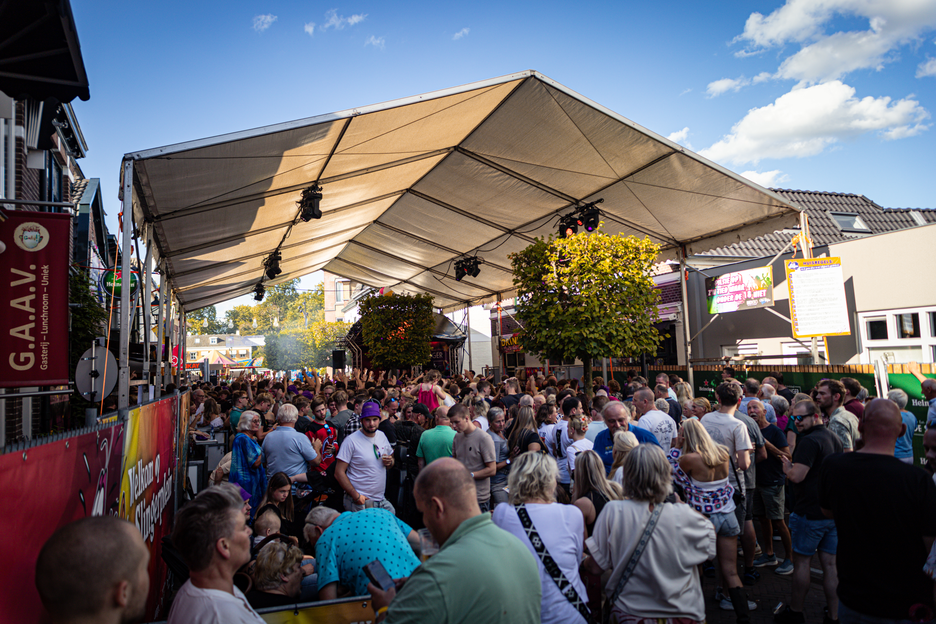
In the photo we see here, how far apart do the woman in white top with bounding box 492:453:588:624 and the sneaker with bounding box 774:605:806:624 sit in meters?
2.58

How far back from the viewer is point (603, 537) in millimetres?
2752

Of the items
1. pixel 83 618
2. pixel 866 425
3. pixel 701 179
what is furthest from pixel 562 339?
pixel 83 618

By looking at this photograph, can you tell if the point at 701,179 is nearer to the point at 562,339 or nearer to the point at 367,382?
the point at 562,339

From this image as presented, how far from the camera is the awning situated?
109 inches

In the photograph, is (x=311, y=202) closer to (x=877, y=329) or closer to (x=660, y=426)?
(x=660, y=426)

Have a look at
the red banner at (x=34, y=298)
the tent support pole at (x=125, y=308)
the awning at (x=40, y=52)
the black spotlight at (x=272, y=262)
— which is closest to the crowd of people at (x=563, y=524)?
the tent support pole at (x=125, y=308)

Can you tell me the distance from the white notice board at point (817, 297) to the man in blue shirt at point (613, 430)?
25.2 feet

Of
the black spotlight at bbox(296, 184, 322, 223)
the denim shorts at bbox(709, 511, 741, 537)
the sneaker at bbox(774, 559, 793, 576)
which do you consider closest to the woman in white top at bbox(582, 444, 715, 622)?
the denim shorts at bbox(709, 511, 741, 537)

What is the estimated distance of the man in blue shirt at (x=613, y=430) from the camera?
14.8 feet

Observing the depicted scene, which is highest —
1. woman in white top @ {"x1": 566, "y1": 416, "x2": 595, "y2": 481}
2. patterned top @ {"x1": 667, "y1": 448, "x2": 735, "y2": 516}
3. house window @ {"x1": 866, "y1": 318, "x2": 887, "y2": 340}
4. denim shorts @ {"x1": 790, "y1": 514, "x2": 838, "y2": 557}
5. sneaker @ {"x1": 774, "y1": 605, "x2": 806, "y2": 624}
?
house window @ {"x1": 866, "y1": 318, "x2": 887, "y2": 340}

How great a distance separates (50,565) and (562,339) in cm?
970

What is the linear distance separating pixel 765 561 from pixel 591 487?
3024 mm

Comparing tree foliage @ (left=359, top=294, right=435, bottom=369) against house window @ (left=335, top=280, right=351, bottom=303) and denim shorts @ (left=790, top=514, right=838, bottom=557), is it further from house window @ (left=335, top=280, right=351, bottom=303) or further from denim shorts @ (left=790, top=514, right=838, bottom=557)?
house window @ (left=335, top=280, right=351, bottom=303)

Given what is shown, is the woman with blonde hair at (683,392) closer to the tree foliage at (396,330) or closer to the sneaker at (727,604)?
the sneaker at (727,604)
